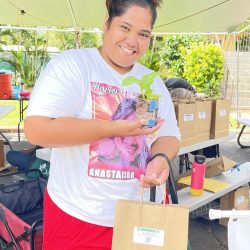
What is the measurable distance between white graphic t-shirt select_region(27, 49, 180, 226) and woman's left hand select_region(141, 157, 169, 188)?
0.12 ft

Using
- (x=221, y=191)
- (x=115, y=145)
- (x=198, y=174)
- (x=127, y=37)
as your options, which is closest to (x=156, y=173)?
(x=115, y=145)

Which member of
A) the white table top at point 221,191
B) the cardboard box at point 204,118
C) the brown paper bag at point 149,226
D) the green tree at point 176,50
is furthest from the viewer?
the green tree at point 176,50

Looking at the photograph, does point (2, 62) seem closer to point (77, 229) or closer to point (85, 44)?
point (85, 44)

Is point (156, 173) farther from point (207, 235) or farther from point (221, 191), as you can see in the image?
point (207, 235)

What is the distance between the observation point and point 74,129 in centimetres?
127

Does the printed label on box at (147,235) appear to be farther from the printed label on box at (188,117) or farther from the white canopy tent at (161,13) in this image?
the white canopy tent at (161,13)

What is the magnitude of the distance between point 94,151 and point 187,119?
227 centimetres

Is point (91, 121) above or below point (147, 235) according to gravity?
above

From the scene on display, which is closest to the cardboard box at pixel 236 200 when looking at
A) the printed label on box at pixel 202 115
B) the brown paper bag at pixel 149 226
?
the printed label on box at pixel 202 115

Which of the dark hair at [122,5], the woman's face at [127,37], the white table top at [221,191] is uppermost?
the dark hair at [122,5]

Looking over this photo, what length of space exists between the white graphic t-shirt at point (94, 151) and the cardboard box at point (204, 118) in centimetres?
233

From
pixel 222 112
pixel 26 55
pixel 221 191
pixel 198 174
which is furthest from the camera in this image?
pixel 26 55

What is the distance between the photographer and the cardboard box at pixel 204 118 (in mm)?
3717

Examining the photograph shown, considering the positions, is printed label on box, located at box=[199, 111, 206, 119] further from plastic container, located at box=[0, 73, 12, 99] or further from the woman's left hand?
plastic container, located at box=[0, 73, 12, 99]
